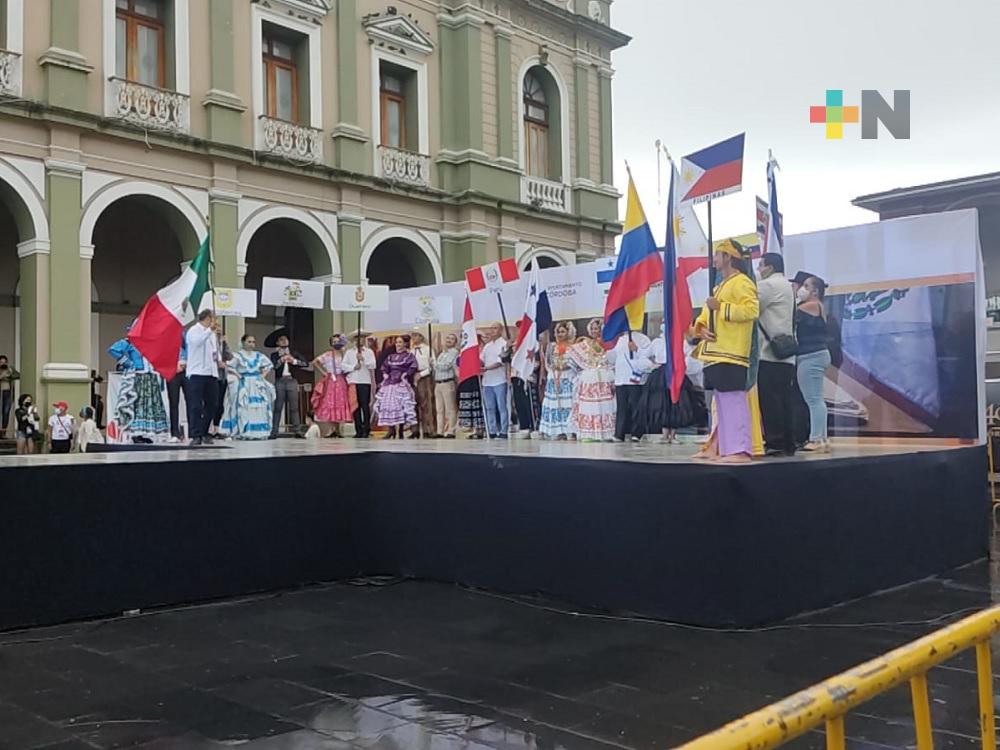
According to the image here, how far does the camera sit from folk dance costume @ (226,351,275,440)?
1396cm

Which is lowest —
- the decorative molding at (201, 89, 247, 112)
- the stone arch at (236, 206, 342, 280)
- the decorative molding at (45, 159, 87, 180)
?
the stone arch at (236, 206, 342, 280)

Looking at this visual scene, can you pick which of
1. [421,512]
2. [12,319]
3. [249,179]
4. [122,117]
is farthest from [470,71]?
[421,512]

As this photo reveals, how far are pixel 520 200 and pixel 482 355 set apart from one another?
10937mm

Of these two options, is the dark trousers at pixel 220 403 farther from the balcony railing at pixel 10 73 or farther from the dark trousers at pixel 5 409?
the balcony railing at pixel 10 73

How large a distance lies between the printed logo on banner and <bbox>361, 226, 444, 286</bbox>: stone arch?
10681mm

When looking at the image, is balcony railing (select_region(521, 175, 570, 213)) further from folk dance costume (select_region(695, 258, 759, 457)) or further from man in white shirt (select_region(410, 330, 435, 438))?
folk dance costume (select_region(695, 258, 759, 457))

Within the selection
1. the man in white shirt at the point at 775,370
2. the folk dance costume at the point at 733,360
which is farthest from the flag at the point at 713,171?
the man in white shirt at the point at 775,370

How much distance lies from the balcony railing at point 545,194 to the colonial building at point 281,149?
4 cm

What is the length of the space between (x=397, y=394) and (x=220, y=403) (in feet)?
8.57

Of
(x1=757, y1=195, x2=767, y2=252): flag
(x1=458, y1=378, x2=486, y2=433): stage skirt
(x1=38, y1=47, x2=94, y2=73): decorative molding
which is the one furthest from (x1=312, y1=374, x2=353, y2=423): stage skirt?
(x1=757, y1=195, x2=767, y2=252): flag

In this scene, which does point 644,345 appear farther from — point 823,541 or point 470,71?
point 470,71

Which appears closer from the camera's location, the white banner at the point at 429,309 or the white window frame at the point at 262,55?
Result: the white banner at the point at 429,309

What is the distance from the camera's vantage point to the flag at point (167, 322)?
11227 mm

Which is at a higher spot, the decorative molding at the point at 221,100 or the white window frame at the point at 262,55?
the white window frame at the point at 262,55
